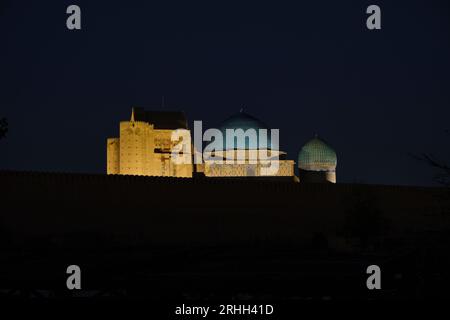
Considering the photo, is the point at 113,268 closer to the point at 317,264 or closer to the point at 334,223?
the point at 317,264

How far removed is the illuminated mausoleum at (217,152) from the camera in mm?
50906

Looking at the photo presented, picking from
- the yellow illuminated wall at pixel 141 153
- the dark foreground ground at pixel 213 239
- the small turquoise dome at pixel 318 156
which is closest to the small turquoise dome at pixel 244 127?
the small turquoise dome at pixel 318 156

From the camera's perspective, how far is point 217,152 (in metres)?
50.9

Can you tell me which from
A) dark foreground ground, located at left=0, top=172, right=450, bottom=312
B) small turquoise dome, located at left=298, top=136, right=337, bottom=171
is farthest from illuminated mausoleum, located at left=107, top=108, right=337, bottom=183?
dark foreground ground, located at left=0, top=172, right=450, bottom=312

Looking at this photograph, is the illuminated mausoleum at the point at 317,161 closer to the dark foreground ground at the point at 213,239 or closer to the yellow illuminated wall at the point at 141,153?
the yellow illuminated wall at the point at 141,153

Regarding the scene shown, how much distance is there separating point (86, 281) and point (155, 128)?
4171 cm

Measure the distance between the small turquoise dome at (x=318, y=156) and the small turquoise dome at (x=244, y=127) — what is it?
A: 1958 mm

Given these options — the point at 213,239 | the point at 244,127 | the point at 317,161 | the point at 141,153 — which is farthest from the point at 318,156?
the point at 213,239

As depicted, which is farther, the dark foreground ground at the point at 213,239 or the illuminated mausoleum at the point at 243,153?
the illuminated mausoleum at the point at 243,153

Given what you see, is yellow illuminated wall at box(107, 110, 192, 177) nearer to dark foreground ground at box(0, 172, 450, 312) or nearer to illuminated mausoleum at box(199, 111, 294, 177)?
illuminated mausoleum at box(199, 111, 294, 177)
